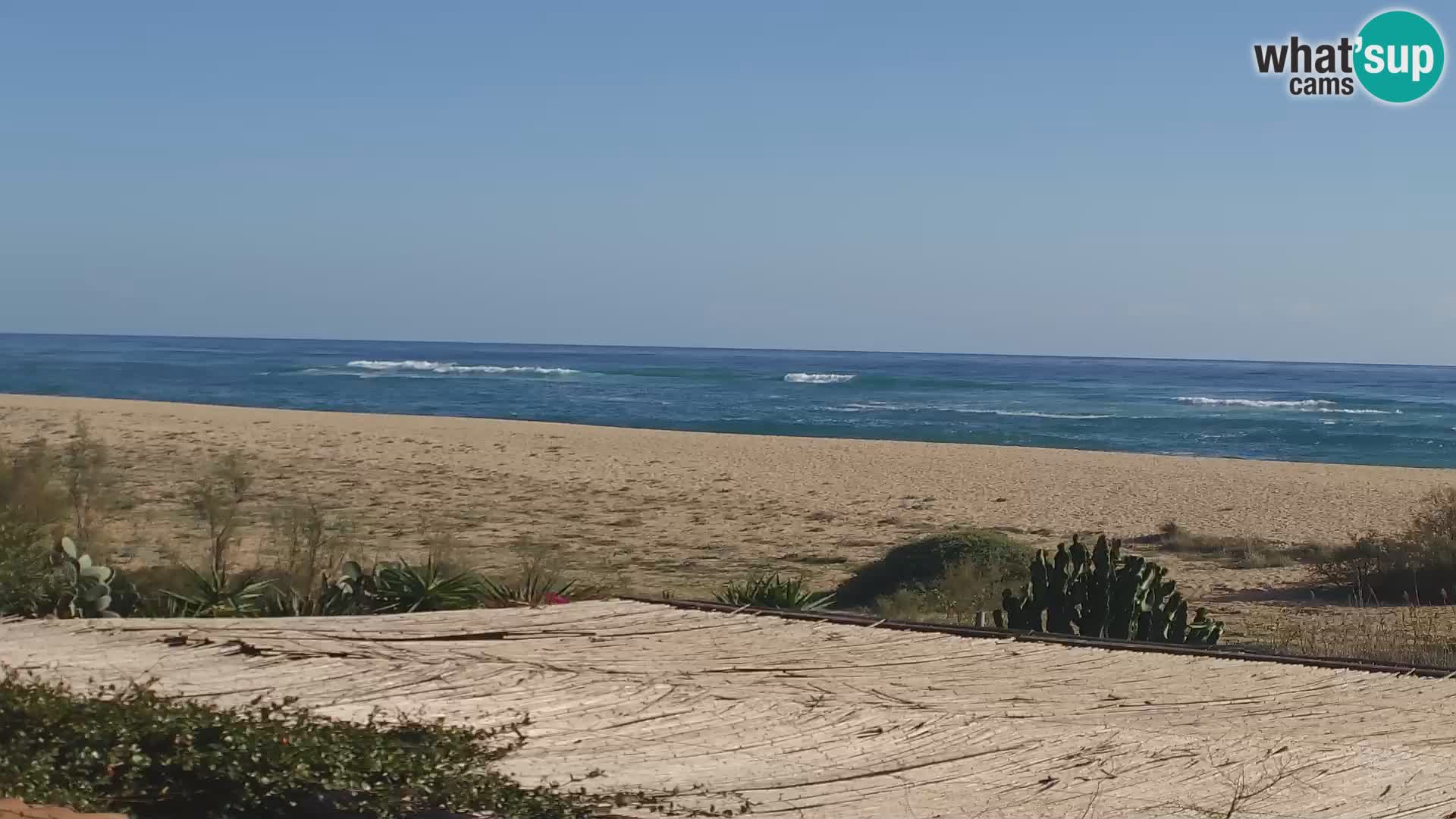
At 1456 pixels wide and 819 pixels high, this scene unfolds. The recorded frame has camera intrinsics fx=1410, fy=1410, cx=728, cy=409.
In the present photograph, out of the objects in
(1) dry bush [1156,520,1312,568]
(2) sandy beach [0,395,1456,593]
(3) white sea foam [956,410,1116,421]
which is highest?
(3) white sea foam [956,410,1116,421]

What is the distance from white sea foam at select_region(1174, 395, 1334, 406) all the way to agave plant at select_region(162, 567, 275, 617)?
60.2 meters

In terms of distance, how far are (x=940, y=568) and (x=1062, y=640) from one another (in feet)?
21.6

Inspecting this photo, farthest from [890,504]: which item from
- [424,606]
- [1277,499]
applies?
[424,606]

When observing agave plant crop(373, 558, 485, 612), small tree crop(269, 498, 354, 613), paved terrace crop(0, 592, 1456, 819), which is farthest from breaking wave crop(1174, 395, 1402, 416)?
paved terrace crop(0, 592, 1456, 819)

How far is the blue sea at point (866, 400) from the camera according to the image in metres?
45.6

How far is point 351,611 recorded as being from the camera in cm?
891

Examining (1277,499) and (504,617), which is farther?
(1277,499)

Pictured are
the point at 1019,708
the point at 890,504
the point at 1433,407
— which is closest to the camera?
the point at 1019,708

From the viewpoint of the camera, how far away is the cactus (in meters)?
8.14

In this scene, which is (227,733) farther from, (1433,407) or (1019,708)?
(1433,407)

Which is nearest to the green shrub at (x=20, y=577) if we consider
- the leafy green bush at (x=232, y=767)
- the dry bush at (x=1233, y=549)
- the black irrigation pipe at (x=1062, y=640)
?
the leafy green bush at (x=232, y=767)

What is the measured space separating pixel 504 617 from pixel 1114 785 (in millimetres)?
3893

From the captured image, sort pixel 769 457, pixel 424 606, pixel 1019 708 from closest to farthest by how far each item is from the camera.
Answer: pixel 1019 708, pixel 424 606, pixel 769 457

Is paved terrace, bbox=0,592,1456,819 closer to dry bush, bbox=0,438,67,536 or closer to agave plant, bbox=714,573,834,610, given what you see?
agave plant, bbox=714,573,834,610
